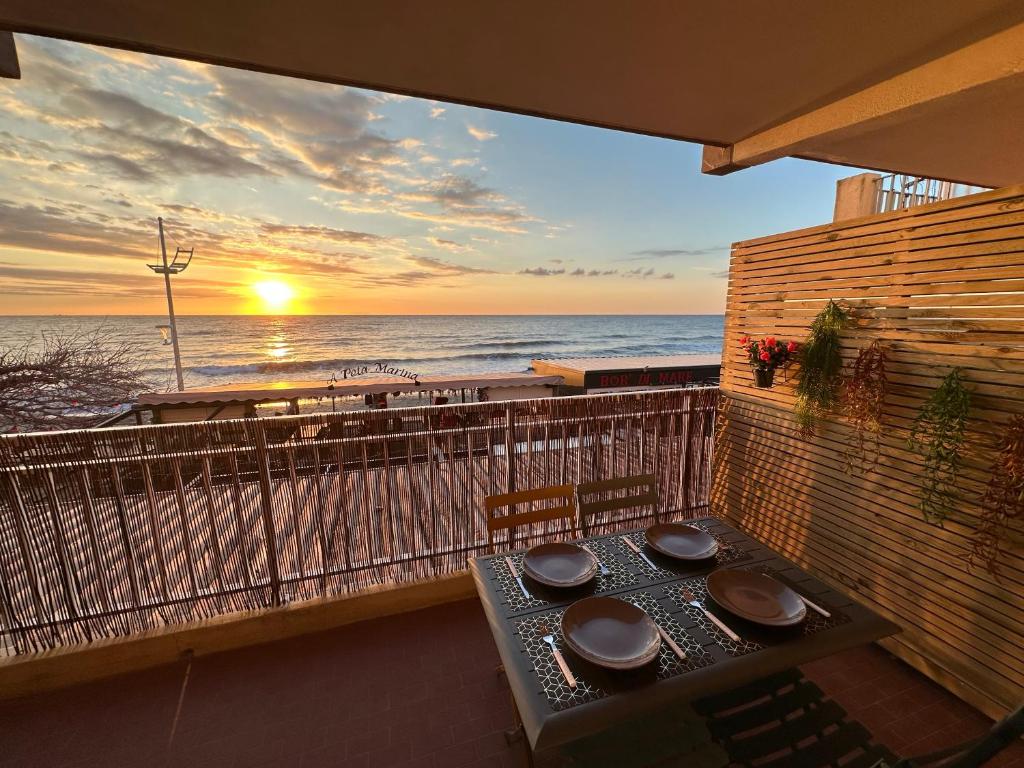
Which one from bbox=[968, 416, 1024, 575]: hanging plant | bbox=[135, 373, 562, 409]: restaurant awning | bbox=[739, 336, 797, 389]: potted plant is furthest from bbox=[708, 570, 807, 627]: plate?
bbox=[135, 373, 562, 409]: restaurant awning

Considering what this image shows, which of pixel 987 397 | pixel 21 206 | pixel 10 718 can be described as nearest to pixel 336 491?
pixel 10 718

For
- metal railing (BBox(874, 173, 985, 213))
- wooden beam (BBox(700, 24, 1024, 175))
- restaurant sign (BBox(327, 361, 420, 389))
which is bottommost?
restaurant sign (BBox(327, 361, 420, 389))

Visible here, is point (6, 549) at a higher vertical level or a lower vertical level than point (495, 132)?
lower

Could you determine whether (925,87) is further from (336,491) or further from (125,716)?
(125,716)

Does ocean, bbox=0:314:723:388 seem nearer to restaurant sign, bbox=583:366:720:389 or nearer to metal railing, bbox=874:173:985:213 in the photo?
restaurant sign, bbox=583:366:720:389

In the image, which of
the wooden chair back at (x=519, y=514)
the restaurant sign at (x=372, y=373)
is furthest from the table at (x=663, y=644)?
the restaurant sign at (x=372, y=373)

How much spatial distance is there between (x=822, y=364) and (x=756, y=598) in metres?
1.79

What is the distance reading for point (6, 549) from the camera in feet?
7.41

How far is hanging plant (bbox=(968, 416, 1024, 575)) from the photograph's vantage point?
1.79 m

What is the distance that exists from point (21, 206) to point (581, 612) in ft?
83.4

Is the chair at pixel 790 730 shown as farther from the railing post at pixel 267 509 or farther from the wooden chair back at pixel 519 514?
the railing post at pixel 267 509

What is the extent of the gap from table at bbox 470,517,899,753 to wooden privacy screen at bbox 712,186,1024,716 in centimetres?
115

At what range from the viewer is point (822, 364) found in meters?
2.66

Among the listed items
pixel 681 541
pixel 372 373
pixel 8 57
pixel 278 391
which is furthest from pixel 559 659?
pixel 372 373
